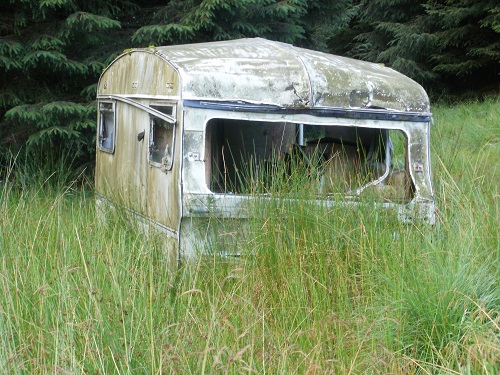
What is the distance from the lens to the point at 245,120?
20.0 ft

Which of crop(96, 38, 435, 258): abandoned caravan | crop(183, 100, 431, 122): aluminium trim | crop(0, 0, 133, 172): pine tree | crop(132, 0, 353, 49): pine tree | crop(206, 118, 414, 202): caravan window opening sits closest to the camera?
crop(206, 118, 414, 202): caravan window opening

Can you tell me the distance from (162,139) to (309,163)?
161 cm

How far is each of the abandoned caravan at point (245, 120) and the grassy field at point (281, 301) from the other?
1.34ft

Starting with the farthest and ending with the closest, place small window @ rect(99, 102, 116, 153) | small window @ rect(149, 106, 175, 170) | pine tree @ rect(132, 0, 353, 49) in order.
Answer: pine tree @ rect(132, 0, 353, 49)
small window @ rect(99, 102, 116, 153)
small window @ rect(149, 106, 175, 170)

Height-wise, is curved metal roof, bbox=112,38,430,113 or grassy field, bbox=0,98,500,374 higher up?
curved metal roof, bbox=112,38,430,113

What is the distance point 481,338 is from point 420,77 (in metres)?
15.0

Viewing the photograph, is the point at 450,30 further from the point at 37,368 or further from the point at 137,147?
the point at 37,368

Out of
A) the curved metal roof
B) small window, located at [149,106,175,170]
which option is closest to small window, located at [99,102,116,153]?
small window, located at [149,106,175,170]

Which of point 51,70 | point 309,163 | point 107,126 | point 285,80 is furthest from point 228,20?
point 309,163

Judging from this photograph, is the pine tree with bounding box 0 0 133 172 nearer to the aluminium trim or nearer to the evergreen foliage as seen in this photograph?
the aluminium trim

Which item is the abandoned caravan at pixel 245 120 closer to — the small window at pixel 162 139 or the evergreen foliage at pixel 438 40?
the small window at pixel 162 139

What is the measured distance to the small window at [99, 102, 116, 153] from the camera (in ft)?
26.3

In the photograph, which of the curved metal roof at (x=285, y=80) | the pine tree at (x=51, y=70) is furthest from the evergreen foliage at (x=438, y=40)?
the curved metal roof at (x=285, y=80)

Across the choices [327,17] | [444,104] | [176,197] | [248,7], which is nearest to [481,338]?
[176,197]
